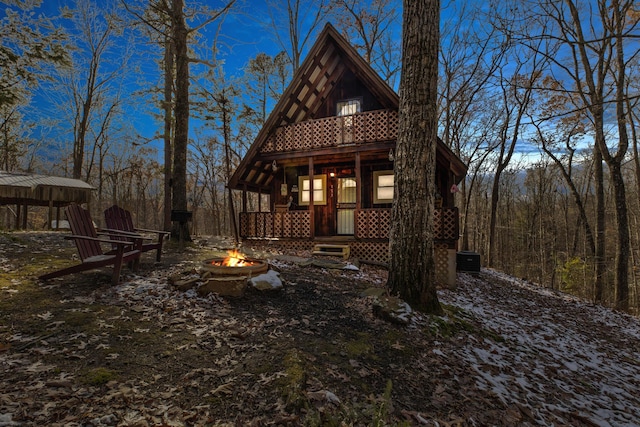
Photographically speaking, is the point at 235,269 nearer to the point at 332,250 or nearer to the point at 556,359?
the point at 556,359

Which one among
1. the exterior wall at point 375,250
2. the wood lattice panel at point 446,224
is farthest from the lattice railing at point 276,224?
the wood lattice panel at point 446,224

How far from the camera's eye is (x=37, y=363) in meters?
2.51

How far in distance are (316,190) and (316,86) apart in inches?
182

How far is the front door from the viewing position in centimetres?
1266

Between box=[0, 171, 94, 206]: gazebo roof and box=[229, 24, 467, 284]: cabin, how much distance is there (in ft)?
41.8

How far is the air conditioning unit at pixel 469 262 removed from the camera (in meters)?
12.6

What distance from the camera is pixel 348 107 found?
12188mm

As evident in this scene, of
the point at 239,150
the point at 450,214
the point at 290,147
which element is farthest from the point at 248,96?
the point at 450,214

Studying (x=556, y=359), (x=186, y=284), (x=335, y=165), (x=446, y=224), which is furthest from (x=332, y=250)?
(x=556, y=359)

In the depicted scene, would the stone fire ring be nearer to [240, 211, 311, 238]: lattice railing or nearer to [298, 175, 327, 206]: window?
[240, 211, 311, 238]: lattice railing

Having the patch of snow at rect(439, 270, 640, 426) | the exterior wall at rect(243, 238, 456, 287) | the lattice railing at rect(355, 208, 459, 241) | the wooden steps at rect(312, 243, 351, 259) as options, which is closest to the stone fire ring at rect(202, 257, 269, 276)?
the patch of snow at rect(439, 270, 640, 426)

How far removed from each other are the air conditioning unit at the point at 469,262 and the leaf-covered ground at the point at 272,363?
6.86 meters

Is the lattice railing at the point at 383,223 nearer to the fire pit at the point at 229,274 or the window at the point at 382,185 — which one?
the window at the point at 382,185

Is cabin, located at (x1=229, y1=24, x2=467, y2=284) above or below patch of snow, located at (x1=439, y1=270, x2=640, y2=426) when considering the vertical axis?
above
